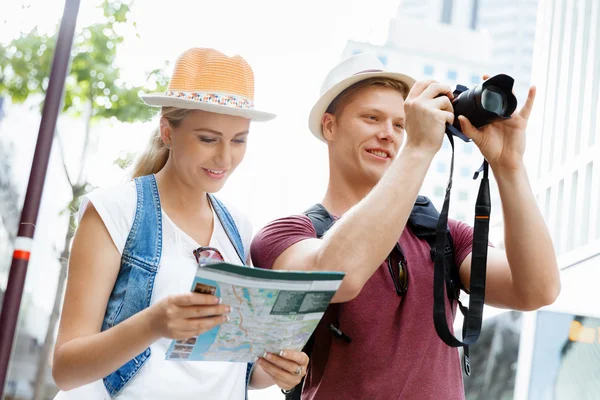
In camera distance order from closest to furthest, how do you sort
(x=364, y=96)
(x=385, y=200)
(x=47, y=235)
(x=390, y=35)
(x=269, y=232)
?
(x=385, y=200), (x=269, y=232), (x=364, y=96), (x=47, y=235), (x=390, y=35)

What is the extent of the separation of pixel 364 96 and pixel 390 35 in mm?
28688

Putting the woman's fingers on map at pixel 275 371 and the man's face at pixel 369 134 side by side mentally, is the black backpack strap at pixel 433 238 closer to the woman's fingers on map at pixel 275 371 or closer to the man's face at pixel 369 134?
the man's face at pixel 369 134

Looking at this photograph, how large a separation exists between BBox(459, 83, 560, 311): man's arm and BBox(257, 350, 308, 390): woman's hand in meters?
0.43

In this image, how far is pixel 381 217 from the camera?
1.06 metres

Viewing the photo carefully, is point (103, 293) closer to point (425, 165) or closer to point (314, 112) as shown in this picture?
point (425, 165)

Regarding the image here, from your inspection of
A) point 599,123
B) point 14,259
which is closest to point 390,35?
point 599,123

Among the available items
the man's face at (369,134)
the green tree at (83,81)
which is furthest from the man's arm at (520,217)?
the green tree at (83,81)

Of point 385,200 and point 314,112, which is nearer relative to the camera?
point 385,200

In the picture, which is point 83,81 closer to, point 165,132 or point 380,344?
point 165,132

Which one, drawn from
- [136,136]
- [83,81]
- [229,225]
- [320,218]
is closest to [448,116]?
[320,218]

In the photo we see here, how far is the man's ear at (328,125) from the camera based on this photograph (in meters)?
1.49

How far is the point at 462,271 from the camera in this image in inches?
52.3

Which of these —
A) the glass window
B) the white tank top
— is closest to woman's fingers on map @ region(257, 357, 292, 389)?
the white tank top

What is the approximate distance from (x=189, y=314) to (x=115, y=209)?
0.30 m
